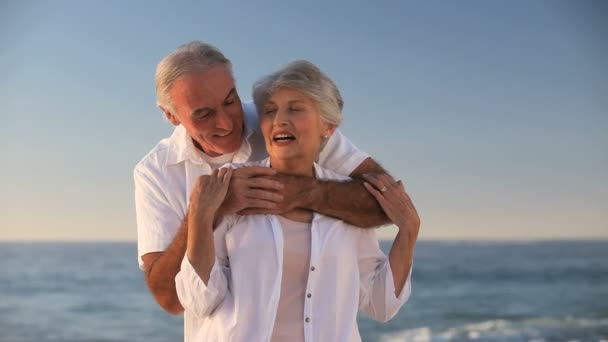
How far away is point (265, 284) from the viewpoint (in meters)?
2.33

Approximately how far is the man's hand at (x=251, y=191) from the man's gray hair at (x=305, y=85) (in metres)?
0.20

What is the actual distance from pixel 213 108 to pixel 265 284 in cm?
73

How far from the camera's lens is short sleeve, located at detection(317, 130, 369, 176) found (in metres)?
2.73

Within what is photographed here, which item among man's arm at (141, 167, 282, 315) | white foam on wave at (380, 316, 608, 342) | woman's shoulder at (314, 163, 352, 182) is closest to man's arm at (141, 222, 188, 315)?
man's arm at (141, 167, 282, 315)

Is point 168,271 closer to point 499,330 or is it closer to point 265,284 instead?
point 265,284

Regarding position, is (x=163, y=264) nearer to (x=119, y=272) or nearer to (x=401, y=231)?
(x=401, y=231)

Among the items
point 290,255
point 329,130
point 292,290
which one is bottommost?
point 292,290

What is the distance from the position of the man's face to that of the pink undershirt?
52 cm

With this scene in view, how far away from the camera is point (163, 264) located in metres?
2.59

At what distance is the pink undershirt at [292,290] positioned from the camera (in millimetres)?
2377

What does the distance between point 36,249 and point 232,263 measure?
32.4 meters

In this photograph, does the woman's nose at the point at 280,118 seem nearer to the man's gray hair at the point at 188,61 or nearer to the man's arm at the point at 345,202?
the man's arm at the point at 345,202

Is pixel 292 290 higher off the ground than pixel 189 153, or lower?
lower

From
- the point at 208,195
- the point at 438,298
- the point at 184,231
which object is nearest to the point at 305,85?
the point at 208,195
